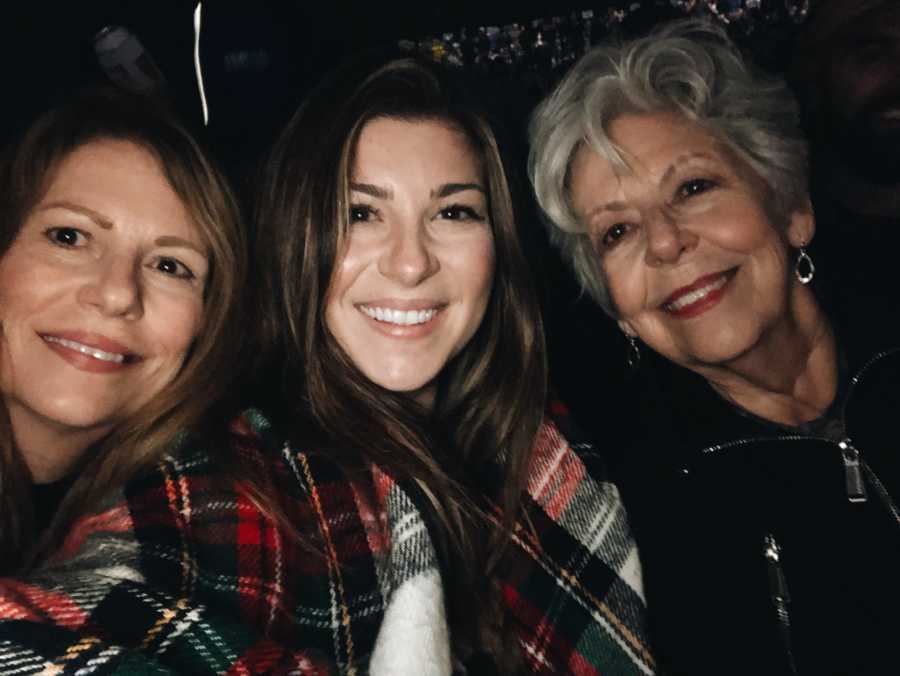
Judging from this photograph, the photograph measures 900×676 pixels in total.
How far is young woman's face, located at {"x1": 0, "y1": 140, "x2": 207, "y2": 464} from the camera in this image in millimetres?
1513

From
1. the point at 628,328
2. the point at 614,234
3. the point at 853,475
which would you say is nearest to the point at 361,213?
the point at 614,234

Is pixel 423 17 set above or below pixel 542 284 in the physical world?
above

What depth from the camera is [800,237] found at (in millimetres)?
1772

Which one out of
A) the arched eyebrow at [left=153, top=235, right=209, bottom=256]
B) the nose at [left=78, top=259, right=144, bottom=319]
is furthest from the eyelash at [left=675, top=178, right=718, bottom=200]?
the nose at [left=78, top=259, right=144, bottom=319]

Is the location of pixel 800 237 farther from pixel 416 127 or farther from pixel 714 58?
pixel 416 127

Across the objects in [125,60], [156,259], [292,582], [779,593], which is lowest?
[779,593]

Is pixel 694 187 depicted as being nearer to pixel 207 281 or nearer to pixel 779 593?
pixel 779 593

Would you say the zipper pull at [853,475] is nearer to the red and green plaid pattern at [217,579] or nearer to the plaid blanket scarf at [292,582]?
the plaid blanket scarf at [292,582]

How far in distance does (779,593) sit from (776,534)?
0.41 feet

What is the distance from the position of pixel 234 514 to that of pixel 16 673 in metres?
0.41

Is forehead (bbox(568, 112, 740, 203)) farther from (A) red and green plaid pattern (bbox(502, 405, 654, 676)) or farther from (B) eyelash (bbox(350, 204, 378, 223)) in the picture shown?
(A) red and green plaid pattern (bbox(502, 405, 654, 676))

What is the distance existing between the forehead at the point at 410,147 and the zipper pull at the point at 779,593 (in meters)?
1.12

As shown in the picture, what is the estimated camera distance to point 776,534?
1592mm

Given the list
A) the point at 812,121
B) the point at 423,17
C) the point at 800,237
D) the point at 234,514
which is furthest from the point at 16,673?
the point at 812,121
